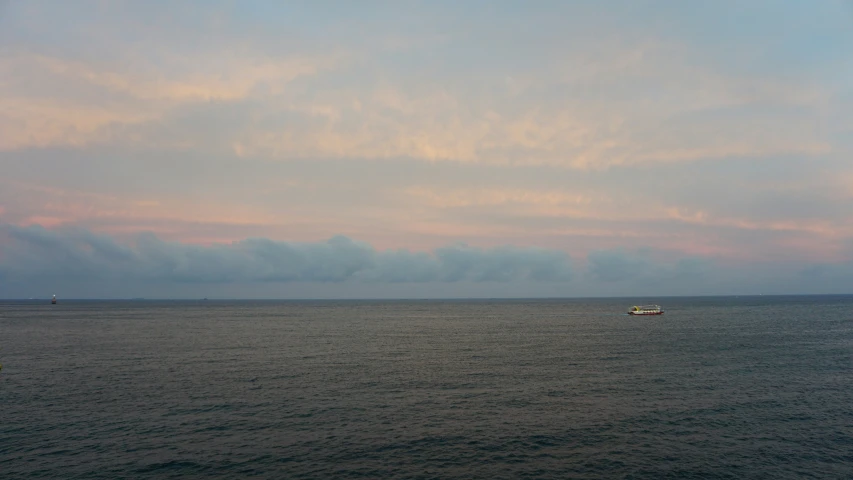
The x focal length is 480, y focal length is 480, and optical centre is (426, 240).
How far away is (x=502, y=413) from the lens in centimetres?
6538

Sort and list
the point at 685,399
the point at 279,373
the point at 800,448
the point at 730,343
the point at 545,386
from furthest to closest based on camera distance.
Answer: the point at 730,343
the point at 279,373
the point at 545,386
the point at 685,399
the point at 800,448

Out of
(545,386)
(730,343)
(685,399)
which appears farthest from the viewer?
(730,343)

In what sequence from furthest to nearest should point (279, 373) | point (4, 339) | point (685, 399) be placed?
point (4, 339), point (279, 373), point (685, 399)

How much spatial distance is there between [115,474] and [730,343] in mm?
144247

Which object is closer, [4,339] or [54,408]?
[54,408]

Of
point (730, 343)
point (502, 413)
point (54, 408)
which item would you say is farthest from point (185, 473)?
point (730, 343)

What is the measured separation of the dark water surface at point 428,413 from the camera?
4888cm

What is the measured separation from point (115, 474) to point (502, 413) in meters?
44.6

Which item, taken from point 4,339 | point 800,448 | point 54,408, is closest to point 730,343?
point 800,448

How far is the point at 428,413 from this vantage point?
65.8 m

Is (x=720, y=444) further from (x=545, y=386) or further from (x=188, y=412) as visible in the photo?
(x=188, y=412)

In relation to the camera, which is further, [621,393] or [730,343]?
Answer: [730,343]

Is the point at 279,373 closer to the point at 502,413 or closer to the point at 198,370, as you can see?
the point at 198,370

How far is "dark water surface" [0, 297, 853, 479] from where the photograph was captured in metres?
48.9
